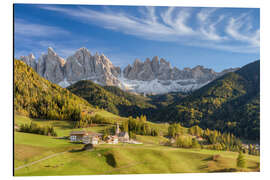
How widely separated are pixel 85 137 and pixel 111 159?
2.57m

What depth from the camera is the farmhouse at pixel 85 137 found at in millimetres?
14271

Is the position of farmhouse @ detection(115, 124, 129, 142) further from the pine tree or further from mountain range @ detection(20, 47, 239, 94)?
mountain range @ detection(20, 47, 239, 94)

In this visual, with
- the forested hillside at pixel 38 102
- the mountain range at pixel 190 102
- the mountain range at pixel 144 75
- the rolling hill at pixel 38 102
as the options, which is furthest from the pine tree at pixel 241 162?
the mountain range at pixel 144 75

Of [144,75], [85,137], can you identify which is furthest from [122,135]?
[144,75]

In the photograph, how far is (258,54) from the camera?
1617 cm

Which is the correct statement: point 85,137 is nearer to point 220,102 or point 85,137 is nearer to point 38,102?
point 38,102

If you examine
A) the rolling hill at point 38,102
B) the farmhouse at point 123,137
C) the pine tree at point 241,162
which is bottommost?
the pine tree at point 241,162

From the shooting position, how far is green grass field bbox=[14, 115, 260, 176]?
12.3 metres

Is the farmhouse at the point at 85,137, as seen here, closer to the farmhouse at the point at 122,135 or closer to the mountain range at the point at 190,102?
the farmhouse at the point at 122,135

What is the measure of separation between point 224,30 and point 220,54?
1.80m

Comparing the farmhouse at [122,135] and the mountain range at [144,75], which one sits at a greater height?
the mountain range at [144,75]

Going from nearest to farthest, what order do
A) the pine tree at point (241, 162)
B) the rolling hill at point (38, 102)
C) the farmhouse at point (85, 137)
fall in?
the pine tree at point (241, 162)
the farmhouse at point (85, 137)
the rolling hill at point (38, 102)

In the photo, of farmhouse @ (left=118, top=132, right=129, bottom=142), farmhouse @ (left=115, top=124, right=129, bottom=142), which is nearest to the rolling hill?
farmhouse @ (left=115, top=124, right=129, bottom=142)

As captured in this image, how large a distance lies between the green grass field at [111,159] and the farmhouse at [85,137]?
1.74ft
